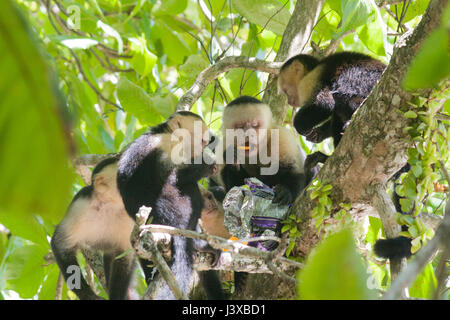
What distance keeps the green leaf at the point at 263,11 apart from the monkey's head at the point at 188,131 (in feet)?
2.55

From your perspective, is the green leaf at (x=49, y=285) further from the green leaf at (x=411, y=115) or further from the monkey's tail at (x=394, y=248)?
the green leaf at (x=411, y=115)

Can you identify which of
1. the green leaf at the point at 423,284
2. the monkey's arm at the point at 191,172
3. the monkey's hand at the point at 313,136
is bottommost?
the green leaf at the point at 423,284

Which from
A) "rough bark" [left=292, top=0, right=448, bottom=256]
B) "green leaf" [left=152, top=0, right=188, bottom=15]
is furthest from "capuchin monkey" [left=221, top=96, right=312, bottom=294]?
"green leaf" [left=152, top=0, right=188, bottom=15]

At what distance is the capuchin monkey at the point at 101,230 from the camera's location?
9.52 feet

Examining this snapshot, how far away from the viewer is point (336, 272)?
0.38 metres

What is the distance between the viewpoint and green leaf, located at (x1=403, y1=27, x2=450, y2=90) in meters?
0.31

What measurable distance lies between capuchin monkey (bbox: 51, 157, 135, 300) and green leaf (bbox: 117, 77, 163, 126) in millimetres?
411

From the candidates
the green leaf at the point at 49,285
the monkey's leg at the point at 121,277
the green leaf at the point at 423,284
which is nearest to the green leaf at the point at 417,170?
the green leaf at the point at 423,284

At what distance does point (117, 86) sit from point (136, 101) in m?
0.16

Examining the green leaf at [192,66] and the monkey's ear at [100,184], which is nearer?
the monkey's ear at [100,184]

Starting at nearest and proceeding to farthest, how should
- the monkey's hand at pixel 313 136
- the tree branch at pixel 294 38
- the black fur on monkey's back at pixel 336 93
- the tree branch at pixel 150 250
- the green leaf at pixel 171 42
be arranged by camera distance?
1. the tree branch at pixel 150 250
2. the black fur on monkey's back at pixel 336 93
3. the monkey's hand at pixel 313 136
4. the tree branch at pixel 294 38
5. the green leaf at pixel 171 42

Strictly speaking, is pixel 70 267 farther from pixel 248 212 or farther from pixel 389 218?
Result: pixel 389 218

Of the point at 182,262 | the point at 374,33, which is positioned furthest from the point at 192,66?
the point at 182,262
